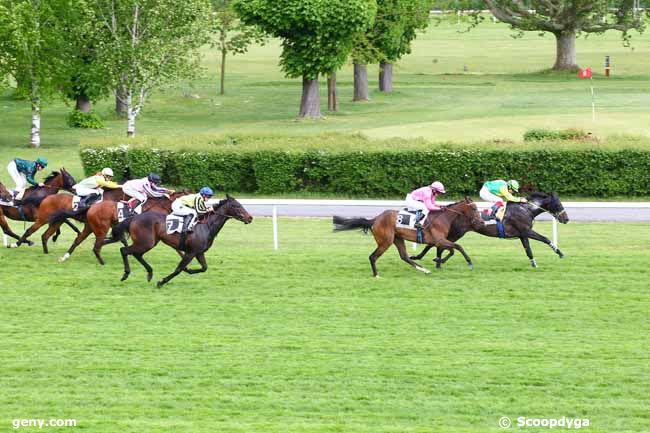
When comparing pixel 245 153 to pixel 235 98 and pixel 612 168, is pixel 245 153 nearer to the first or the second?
pixel 612 168

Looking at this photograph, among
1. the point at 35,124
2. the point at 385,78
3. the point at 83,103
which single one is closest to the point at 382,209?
the point at 35,124

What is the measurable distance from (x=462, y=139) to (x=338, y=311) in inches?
638

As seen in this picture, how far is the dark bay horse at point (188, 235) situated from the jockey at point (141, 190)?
144 centimetres

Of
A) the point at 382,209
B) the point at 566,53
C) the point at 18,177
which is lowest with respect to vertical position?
the point at 382,209

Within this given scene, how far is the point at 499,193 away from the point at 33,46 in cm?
1895

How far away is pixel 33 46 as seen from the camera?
30.8 m

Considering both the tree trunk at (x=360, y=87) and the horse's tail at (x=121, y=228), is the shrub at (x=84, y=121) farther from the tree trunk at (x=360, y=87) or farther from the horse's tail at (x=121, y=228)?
the horse's tail at (x=121, y=228)

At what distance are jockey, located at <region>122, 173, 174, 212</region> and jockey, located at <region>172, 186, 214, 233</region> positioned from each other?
1634mm

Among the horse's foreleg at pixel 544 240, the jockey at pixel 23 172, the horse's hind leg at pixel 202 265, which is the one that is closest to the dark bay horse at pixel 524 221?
the horse's foreleg at pixel 544 240

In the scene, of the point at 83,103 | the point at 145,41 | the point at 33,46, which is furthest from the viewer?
the point at 83,103

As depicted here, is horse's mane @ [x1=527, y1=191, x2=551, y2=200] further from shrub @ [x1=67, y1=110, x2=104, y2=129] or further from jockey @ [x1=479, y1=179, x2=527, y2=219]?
shrub @ [x1=67, y1=110, x2=104, y2=129]

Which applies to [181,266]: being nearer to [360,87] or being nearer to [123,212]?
[123,212]

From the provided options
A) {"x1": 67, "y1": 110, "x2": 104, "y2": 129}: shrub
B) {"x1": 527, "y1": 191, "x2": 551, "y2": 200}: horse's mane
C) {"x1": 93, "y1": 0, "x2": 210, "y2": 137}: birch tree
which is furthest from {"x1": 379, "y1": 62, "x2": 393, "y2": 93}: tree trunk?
{"x1": 527, "y1": 191, "x2": 551, "y2": 200}: horse's mane

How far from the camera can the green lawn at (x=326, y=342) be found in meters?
9.52
